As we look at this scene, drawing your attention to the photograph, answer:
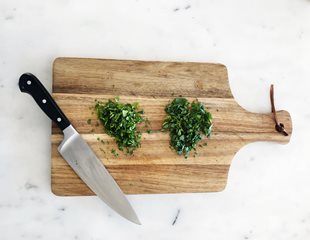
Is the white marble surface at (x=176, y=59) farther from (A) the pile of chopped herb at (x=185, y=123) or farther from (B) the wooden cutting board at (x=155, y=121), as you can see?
(A) the pile of chopped herb at (x=185, y=123)

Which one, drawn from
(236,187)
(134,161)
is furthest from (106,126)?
(236,187)

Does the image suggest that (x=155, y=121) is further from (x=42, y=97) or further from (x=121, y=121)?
(x=42, y=97)

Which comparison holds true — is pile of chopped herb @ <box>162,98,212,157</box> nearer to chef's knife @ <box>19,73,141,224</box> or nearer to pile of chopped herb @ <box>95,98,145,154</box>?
pile of chopped herb @ <box>95,98,145,154</box>

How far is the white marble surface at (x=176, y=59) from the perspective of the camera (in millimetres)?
1263

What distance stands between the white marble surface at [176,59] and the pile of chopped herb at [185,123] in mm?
172

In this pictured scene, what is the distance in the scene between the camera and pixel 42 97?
3.86ft

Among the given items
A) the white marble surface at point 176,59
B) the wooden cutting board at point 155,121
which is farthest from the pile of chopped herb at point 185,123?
the white marble surface at point 176,59

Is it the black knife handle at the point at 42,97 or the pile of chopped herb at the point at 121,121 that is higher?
the black knife handle at the point at 42,97

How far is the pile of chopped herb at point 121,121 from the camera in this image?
1215 millimetres

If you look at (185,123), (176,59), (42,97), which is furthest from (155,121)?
(42,97)

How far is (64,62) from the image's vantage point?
4.06 ft

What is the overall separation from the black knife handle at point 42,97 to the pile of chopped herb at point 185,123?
29 centimetres

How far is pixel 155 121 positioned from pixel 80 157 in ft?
0.78

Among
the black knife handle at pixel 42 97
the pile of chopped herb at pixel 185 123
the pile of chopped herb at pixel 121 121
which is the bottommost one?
the pile of chopped herb at pixel 185 123
